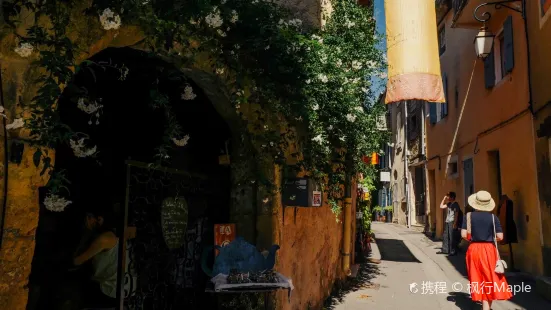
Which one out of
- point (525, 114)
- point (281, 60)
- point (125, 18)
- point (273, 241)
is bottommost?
point (273, 241)

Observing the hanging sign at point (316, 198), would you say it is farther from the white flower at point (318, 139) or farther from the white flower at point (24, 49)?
the white flower at point (24, 49)

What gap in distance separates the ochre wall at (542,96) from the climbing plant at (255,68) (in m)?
3.16

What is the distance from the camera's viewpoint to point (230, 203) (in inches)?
189

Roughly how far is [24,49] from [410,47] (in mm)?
6923

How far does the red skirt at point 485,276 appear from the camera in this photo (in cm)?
620

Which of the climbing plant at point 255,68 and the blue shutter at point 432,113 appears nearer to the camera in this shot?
the climbing plant at point 255,68

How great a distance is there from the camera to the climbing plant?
2.34 metres

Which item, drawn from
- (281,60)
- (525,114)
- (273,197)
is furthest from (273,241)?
(525,114)

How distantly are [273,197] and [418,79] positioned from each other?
4773mm

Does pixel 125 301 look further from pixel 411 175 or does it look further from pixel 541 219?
pixel 411 175

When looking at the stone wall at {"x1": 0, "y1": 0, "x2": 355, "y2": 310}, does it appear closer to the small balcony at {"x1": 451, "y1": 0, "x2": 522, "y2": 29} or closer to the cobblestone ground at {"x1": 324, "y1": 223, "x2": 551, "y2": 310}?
the cobblestone ground at {"x1": 324, "y1": 223, "x2": 551, "y2": 310}

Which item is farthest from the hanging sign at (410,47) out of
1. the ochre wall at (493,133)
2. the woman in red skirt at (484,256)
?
the woman in red skirt at (484,256)

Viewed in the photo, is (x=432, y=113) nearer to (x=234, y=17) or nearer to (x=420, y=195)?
(x=420, y=195)

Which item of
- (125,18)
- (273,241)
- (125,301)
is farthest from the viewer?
(273,241)
